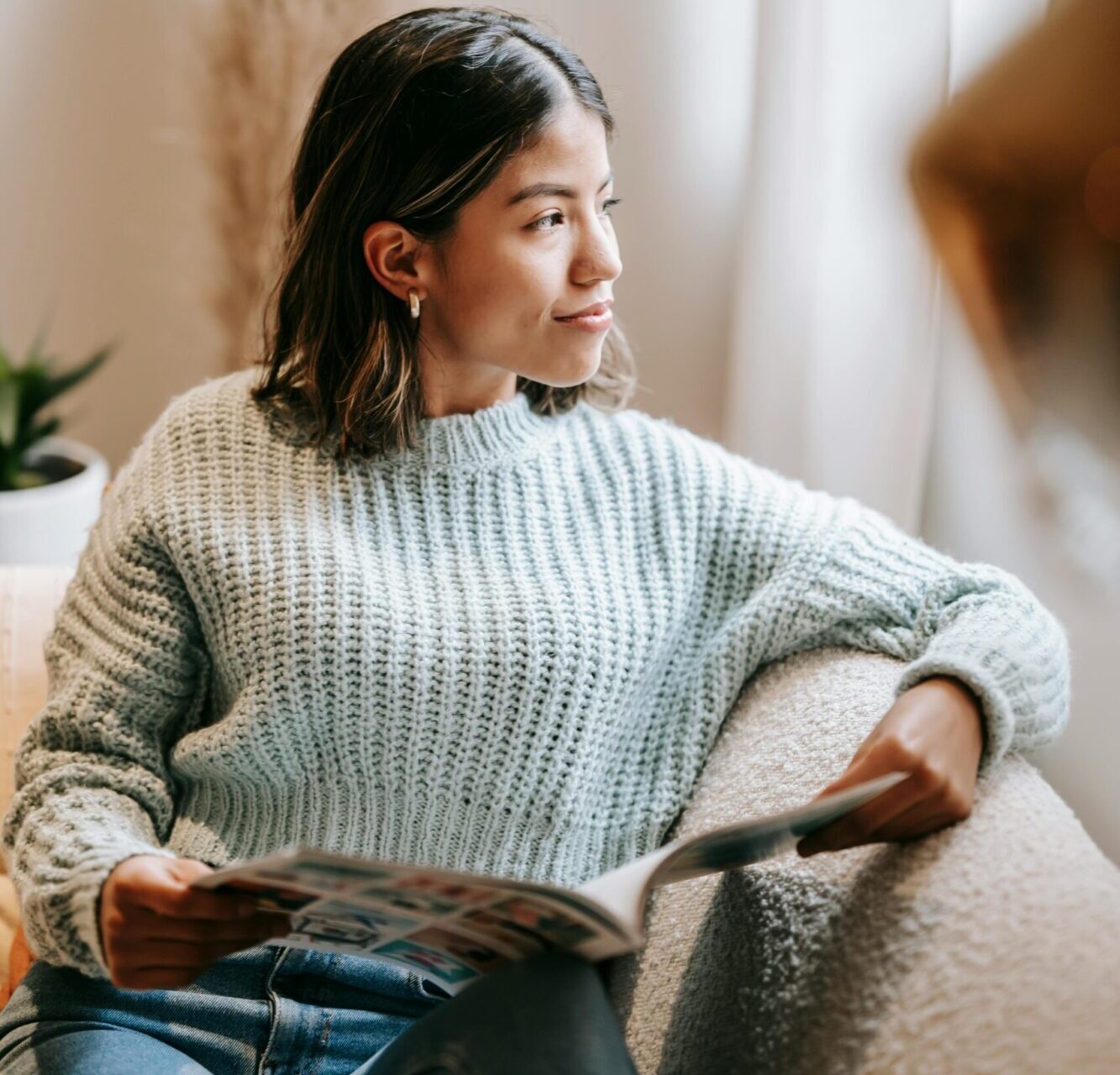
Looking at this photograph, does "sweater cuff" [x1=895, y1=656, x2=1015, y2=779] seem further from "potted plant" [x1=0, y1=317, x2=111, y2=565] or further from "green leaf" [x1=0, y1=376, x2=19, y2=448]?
"green leaf" [x1=0, y1=376, x2=19, y2=448]

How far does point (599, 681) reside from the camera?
1.08m

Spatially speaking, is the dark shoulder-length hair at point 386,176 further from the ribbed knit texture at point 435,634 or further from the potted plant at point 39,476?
the potted plant at point 39,476

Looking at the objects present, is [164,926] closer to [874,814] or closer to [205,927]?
[205,927]

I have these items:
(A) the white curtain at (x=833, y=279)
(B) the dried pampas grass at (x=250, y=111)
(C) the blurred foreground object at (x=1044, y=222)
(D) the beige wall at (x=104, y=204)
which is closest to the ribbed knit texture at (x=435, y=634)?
(A) the white curtain at (x=833, y=279)

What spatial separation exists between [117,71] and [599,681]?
5.91 ft

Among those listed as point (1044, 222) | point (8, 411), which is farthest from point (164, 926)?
point (8, 411)

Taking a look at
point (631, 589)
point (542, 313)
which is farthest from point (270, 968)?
point (542, 313)

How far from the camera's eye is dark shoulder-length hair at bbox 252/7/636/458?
3.37 ft

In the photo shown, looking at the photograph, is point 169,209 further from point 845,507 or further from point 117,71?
point 845,507

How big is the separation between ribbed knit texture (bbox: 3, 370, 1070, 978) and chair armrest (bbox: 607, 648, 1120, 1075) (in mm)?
69

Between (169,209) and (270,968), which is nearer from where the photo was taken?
A: (270,968)

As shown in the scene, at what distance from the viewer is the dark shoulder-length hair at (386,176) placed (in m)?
1.03

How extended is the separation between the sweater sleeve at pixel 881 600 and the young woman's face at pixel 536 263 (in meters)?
0.21

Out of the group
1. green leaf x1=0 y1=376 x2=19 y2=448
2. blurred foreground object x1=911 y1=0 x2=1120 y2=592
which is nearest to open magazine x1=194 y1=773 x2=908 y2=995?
blurred foreground object x1=911 y1=0 x2=1120 y2=592
